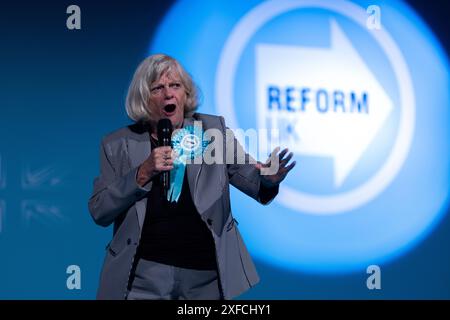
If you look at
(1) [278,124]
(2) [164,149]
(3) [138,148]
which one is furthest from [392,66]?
(2) [164,149]

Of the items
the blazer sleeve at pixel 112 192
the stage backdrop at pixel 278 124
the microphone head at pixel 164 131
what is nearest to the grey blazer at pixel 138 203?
the blazer sleeve at pixel 112 192

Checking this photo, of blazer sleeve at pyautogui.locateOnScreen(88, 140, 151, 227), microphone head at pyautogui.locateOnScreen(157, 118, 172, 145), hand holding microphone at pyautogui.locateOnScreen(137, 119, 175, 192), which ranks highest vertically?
microphone head at pyautogui.locateOnScreen(157, 118, 172, 145)

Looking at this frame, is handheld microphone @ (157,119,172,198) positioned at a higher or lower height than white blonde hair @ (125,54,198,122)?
lower

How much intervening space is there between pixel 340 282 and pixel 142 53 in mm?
1436

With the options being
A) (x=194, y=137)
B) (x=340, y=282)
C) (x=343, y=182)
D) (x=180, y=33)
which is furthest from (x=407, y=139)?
(x=194, y=137)

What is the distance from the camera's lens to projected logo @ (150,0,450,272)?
128 inches

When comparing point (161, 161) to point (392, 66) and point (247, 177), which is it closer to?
point (247, 177)

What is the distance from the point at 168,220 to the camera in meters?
1.95

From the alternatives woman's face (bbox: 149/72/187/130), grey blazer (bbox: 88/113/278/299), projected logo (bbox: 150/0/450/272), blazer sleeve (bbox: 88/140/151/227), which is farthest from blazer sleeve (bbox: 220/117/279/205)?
projected logo (bbox: 150/0/450/272)

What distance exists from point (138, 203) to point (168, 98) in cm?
36

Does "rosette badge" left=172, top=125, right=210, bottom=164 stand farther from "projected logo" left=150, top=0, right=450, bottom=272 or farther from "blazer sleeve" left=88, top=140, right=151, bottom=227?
"projected logo" left=150, top=0, right=450, bottom=272
